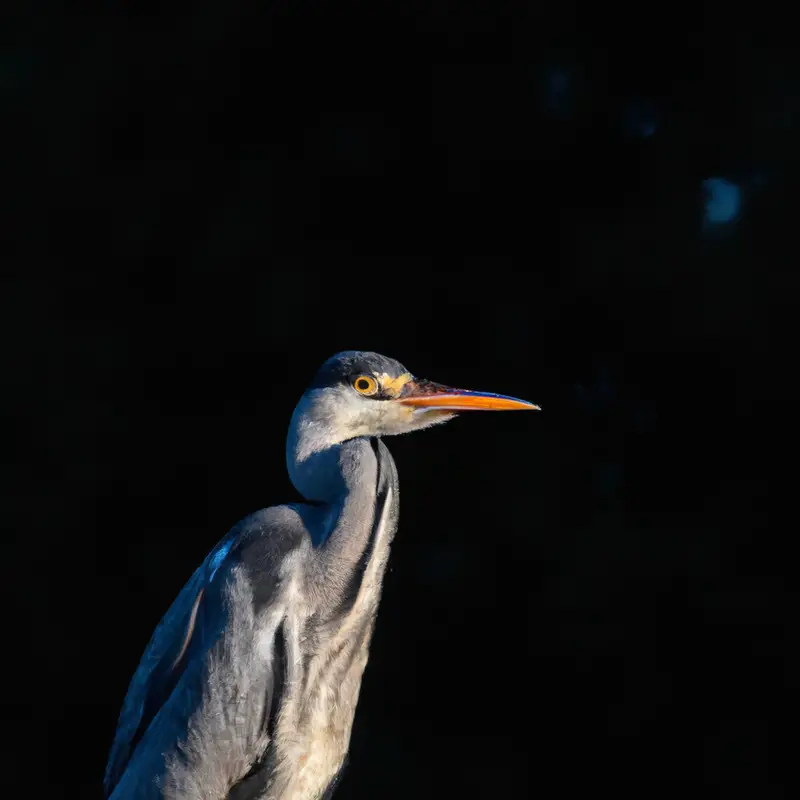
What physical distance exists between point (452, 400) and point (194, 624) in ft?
2.25

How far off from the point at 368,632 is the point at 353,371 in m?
0.54

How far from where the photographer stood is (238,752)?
1743 mm

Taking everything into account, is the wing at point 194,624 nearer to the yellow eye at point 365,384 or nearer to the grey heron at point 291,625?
the grey heron at point 291,625

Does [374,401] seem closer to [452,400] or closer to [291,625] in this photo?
[452,400]

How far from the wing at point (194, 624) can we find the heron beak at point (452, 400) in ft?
1.22

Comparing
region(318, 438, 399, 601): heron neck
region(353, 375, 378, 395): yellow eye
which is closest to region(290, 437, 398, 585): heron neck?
region(318, 438, 399, 601): heron neck

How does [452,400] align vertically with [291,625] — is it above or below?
above

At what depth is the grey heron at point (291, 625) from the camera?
68.5 inches

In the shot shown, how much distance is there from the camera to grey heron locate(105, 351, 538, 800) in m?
1.74

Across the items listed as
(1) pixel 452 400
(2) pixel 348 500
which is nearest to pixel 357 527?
(2) pixel 348 500

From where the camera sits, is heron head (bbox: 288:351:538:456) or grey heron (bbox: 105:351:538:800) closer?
grey heron (bbox: 105:351:538:800)

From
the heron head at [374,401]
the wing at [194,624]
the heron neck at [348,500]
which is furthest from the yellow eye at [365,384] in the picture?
the wing at [194,624]

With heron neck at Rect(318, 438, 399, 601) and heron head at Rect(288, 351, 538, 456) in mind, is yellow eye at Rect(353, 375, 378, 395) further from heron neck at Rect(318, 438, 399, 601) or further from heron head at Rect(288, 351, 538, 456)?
heron neck at Rect(318, 438, 399, 601)

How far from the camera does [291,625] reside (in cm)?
178
